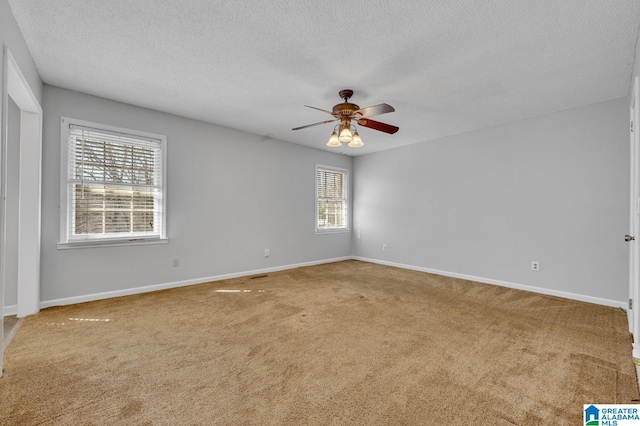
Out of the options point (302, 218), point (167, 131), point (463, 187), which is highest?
point (167, 131)

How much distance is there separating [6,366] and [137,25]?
103 inches

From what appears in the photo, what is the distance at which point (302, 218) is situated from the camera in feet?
19.2

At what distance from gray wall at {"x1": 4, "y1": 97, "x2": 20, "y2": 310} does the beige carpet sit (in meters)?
0.50

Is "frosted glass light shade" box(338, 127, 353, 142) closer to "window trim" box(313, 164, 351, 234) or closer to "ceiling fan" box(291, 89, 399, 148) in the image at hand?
"ceiling fan" box(291, 89, 399, 148)

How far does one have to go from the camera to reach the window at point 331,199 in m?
6.26

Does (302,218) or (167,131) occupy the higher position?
(167,131)

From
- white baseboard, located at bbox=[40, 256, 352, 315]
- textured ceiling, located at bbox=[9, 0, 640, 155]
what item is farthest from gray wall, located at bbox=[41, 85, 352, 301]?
textured ceiling, located at bbox=[9, 0, 640, 155]

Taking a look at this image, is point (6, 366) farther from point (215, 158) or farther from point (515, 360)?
point (515, 360)

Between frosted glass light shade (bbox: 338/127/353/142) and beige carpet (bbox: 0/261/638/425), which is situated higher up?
frosted glass light shade (bbox: 338/127/353/142)

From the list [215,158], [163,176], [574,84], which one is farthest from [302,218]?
[574,84]

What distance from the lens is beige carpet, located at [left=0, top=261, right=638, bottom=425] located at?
162 centimetres

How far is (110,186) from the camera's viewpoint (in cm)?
370

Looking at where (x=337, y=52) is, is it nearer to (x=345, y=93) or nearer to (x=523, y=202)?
(x=345, y=93)

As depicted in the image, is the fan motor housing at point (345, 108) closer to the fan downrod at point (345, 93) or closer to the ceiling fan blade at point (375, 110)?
the ceiling fan blade at point (375, 110)
